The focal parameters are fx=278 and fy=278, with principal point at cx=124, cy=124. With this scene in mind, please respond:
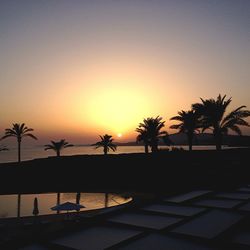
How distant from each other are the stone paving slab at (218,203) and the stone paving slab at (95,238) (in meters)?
4.14

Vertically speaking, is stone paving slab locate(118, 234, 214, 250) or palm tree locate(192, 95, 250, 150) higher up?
palm tree locate(192, 95, 250, 150)

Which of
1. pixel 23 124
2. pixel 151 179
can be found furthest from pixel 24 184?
pixel 23 124

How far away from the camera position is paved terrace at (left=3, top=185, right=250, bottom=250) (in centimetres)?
705

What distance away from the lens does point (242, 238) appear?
7602 mm

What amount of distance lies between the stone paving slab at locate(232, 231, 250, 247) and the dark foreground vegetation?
14.4 meters

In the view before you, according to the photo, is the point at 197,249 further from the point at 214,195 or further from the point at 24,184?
the point at 24,184

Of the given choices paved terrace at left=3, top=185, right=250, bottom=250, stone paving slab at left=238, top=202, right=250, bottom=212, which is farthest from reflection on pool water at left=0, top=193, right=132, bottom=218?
stone paving slab at left=238, top=202, right=250, bottom=212

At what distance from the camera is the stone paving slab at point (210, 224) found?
7.56 m

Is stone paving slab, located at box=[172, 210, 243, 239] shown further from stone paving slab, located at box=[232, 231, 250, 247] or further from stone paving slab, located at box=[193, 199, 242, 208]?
stone paving slab, located at box=[193, 199, 242, 208]

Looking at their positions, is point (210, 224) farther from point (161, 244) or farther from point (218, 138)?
point (218, 138)

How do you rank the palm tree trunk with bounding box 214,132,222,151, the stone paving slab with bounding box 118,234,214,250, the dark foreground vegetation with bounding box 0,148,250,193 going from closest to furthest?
the stone paving slab with bounding box 118,234,214,250 < the dark foreground vegetation with bounding box 0,148,250,193 < the palm tree trunk with bounding box 214,132,222,151

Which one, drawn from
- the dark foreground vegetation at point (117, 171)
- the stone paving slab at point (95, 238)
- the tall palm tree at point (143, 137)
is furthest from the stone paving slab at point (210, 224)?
the tall palm tree at point (143, 137)

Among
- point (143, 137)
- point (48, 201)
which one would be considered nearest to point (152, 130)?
point (143, 137)

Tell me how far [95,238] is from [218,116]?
82.3ft
